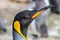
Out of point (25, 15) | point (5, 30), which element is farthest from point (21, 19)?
point (5, 30)

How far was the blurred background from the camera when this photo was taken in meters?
2.48

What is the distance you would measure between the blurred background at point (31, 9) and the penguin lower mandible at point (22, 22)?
2.37 ft

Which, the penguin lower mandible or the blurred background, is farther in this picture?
the blurred background

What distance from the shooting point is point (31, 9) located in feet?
7.72

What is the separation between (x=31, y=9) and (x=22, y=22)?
88cm

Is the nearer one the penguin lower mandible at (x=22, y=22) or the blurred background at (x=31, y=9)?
the penguin lower mandible at (x=22, y=22)

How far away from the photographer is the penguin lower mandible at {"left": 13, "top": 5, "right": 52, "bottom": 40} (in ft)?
4.72

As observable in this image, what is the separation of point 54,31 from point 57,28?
0.20 metres

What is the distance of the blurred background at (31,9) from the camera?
2479 mm

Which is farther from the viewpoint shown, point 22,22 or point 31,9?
point 31,9

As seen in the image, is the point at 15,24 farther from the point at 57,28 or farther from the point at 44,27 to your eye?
the point at 57,28

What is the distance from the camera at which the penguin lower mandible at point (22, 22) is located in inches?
56.7

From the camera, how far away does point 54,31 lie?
2.87 meters

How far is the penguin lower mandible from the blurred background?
2.37ft
